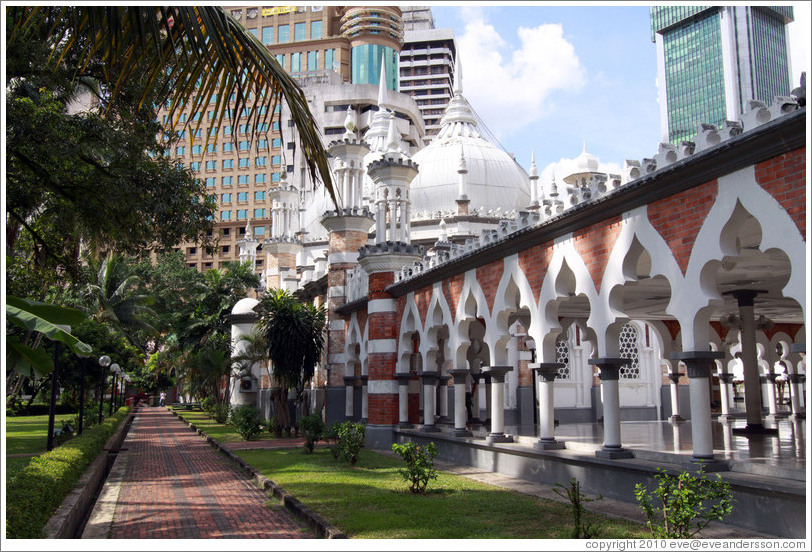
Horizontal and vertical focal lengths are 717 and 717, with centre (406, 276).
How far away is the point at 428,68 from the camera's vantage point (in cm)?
11244

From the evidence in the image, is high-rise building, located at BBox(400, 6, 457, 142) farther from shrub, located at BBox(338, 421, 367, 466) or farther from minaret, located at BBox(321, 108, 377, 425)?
shrub, located at BBox(338, 421, 367, 466)

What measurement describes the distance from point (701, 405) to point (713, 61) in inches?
4369

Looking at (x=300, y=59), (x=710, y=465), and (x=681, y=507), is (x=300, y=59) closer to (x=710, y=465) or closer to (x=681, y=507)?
(x=710, y=465)

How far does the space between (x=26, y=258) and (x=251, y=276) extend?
22.0 m

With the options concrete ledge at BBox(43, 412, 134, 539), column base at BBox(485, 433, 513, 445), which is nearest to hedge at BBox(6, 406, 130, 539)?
concrete ledge at BBox(43, 412, 134, 539)

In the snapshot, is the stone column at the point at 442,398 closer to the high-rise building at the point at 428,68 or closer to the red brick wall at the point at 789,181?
the red brick wall at the point at 789,181

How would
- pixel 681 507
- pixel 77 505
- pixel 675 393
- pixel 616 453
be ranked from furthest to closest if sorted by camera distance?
pixel 675 393, pixel 616 453, pixel 77 505, pixel 681 507

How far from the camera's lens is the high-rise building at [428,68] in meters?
111

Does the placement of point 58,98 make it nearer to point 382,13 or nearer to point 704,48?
point 382,13

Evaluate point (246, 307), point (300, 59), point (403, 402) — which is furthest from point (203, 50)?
point (300, 59)

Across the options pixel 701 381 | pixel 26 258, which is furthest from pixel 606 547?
pixel 26 258

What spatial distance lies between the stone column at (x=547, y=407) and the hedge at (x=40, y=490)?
7.29 m

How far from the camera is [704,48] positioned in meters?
109

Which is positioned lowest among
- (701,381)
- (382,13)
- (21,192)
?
(701,381)
